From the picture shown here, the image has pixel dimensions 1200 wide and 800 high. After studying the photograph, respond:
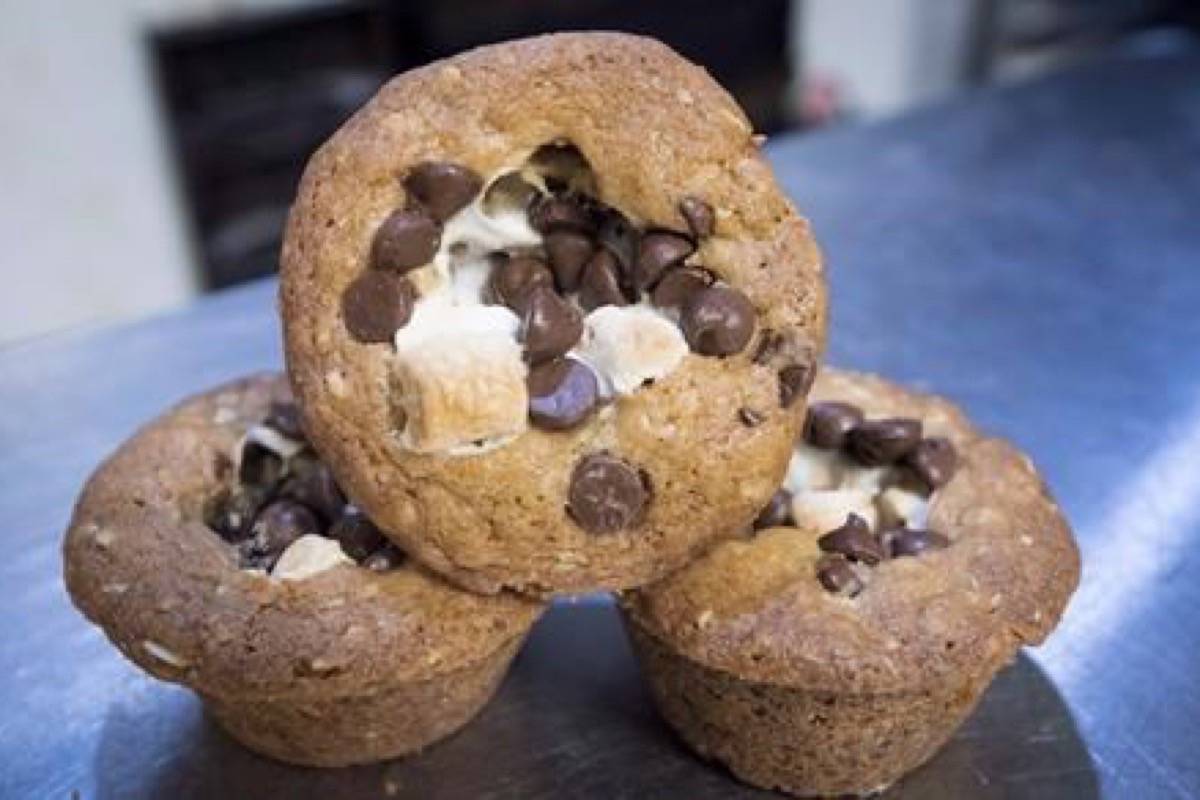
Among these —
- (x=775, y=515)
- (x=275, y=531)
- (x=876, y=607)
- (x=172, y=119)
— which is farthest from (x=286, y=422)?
(x=172, y=119)

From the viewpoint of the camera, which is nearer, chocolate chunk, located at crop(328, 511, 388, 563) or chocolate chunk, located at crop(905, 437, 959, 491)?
chocolate chunk, located at crop(328, 511, 388, 563)

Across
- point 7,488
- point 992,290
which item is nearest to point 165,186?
point 7,488

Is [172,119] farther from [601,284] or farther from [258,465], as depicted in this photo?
[601,284]

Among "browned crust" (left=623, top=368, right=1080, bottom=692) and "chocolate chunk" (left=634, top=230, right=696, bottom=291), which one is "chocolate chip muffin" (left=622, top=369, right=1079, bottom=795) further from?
"chocolate chunk" (left=634, top=230, right=696, bottom=291)

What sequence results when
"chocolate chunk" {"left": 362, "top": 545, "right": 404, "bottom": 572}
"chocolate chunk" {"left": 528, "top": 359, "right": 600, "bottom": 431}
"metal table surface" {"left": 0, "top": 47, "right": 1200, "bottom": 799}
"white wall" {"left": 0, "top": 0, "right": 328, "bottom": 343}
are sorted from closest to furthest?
1. "chocolate chunk" {"left": 528, "top": 359, "right": 600, "bottom": 431}
2. "chocolate chunk" {"left": 362, "top": 545, "right": 404, "bottom": 572}
3. "metal table surface" {"left": 0, "top": 47, "right": 1200, "bottom": 799}
4. "white wall" {"left": 0, "top": 0, "right": 328, "bottom": 343}

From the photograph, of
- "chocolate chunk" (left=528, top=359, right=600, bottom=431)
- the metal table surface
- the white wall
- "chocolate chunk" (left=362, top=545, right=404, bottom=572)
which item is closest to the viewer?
"chocolate chunk" (left=528, top=359, right=600, bottom=431)

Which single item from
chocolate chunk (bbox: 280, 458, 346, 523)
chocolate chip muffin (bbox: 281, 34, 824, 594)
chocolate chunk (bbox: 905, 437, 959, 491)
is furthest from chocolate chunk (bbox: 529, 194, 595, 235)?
chocolate chunk (bbox: 905, 437, 959, 491)
